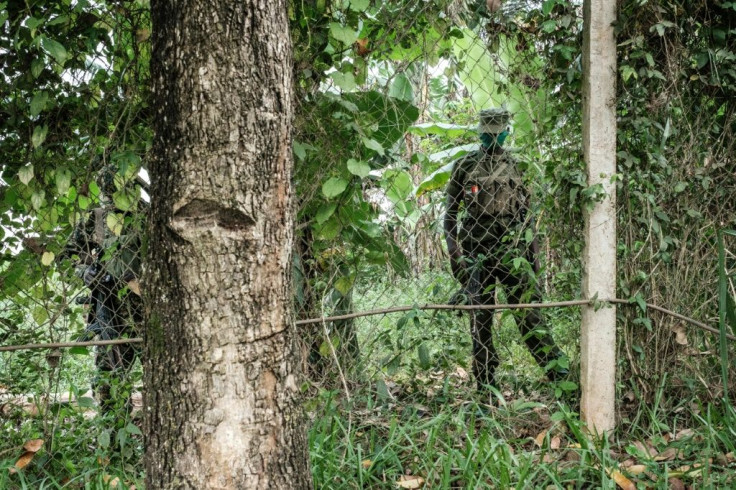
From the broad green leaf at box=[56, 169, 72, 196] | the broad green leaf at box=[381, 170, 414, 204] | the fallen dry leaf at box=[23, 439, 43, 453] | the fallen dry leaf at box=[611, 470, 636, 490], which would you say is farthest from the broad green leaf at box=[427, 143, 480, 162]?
the fallen dry leaf at box=[23, 439, 43, 453]

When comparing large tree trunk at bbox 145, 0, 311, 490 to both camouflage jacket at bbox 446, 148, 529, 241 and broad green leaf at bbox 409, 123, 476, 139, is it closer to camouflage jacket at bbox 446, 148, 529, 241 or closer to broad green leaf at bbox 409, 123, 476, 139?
camouflage jacket at bbox 446, 148, 529, 241

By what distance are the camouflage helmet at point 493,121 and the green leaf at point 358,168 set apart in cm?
126

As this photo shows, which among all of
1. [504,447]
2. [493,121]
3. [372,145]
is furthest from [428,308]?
[493,121]

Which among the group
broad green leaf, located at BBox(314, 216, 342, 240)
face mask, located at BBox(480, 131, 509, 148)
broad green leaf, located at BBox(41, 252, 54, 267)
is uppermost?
face mask, located at BBox(480, 131, 509, 148)

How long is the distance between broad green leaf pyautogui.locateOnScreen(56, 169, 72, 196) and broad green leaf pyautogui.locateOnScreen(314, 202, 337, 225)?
1.03 metres

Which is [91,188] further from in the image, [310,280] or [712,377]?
[712,377]

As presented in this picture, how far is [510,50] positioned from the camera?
315 centimetres

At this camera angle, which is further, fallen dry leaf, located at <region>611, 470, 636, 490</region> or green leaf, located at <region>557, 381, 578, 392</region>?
green leaf, located at <region>557, 381, 578, 392</region>

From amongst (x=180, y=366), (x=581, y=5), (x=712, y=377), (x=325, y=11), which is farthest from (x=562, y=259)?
(x=180, y=366)

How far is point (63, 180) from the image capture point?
8.65ft

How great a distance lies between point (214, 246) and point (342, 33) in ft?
3.93

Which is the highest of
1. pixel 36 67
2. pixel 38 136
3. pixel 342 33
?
pixel 342 33

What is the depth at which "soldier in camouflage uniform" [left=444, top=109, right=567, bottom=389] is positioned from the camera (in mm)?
3377

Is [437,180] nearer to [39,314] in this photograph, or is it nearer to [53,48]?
[39,314]
